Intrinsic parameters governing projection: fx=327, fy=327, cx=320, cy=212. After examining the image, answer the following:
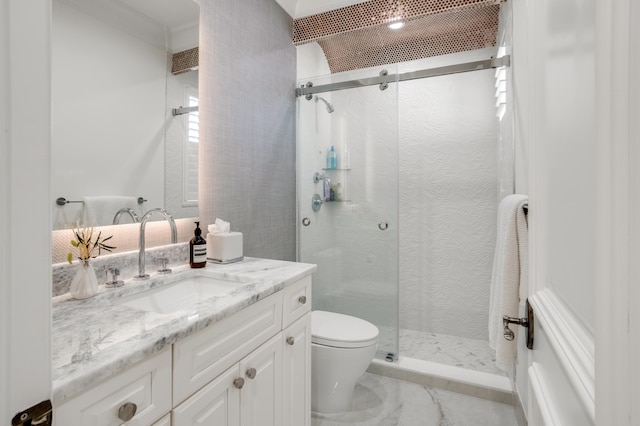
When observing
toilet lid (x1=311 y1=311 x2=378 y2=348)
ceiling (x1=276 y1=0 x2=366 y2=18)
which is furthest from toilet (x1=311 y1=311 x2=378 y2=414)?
ceiling (x1=276 y1=0 x2=366 y2=18)

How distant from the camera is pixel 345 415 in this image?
1.79m

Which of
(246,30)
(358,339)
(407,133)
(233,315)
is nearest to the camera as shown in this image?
→ (233,315)

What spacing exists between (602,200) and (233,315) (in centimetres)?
92

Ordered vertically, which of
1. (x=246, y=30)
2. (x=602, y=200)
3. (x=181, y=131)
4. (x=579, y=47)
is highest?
(x=246, y=30)

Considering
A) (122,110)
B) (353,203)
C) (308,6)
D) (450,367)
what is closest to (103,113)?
(122,110)

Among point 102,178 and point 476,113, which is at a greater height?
point 476,113

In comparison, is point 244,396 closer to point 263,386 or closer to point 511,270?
point 263,386

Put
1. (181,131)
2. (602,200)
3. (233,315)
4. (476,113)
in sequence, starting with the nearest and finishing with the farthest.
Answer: (602,200) < (233,315) < (181,131) < (476,113)

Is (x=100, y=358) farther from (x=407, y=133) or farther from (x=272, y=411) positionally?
(x=407, y=133)

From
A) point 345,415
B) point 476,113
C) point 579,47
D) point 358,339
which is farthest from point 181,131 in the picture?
point 476,113

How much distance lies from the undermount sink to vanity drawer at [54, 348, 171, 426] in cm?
39

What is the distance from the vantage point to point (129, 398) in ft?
2.25

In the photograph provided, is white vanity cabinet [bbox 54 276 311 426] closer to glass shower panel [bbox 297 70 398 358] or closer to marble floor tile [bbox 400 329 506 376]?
glass shower panel [bbox 297 70 398 358]

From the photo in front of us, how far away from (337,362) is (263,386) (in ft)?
2.23
